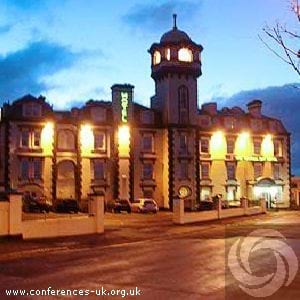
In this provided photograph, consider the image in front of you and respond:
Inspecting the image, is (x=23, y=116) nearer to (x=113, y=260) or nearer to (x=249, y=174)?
(x=249, y=174)

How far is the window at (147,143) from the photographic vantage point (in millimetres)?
60172

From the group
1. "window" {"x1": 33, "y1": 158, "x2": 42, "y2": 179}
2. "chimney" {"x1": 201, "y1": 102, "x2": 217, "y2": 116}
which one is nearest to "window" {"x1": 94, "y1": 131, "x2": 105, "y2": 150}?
"window" {"x1": 33, "y1": 158, "x2": 42, "y2": 179}

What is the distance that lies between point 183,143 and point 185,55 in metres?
9.63

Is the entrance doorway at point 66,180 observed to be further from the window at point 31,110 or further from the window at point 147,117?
the window at point 147,117

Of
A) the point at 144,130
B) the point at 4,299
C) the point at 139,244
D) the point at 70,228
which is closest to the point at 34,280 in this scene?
the point at 4,299

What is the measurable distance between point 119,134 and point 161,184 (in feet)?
23.6

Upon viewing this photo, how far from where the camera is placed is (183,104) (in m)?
61.3

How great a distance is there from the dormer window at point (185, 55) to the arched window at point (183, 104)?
2.95 m

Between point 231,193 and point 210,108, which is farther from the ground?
point 210,108

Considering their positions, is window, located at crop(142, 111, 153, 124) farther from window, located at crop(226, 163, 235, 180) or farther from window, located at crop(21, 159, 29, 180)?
window, located at crop(21, 159, 29, 180)

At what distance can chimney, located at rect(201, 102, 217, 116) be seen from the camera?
66250mm

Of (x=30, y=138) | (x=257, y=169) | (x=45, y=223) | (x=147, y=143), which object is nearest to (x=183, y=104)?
(x=147, y=143)

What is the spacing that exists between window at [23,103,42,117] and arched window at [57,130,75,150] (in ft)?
9.40

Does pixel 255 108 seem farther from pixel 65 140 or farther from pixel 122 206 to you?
pixel 122 206
